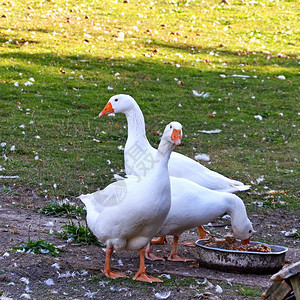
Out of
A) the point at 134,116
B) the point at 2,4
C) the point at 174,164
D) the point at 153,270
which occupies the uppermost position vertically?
the point at 2,4

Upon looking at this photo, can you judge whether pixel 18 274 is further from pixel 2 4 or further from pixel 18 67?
pixel 2 4

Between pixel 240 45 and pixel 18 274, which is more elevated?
pixel 240 45

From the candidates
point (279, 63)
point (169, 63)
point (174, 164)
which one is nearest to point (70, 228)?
point (174, 164)

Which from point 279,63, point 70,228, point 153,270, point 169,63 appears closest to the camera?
point 153,270

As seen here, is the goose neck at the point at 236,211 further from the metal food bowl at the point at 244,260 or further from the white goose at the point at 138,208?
the white goose at the point at 138,208

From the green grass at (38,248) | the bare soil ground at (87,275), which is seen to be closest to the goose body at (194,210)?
the bare soil ground at (87,275)

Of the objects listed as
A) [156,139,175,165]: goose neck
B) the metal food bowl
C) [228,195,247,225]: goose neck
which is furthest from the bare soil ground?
[156,139,175,165]: goose neck

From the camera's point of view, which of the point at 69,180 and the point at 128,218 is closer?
the point at 128,218

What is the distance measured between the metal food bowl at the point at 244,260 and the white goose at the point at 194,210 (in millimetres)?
389

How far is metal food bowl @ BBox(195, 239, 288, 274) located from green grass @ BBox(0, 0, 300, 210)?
261 centimetres

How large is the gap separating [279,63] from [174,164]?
10.5m

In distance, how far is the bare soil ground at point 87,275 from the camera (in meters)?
4.41

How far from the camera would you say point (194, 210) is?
5.62m

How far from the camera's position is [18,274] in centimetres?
457
